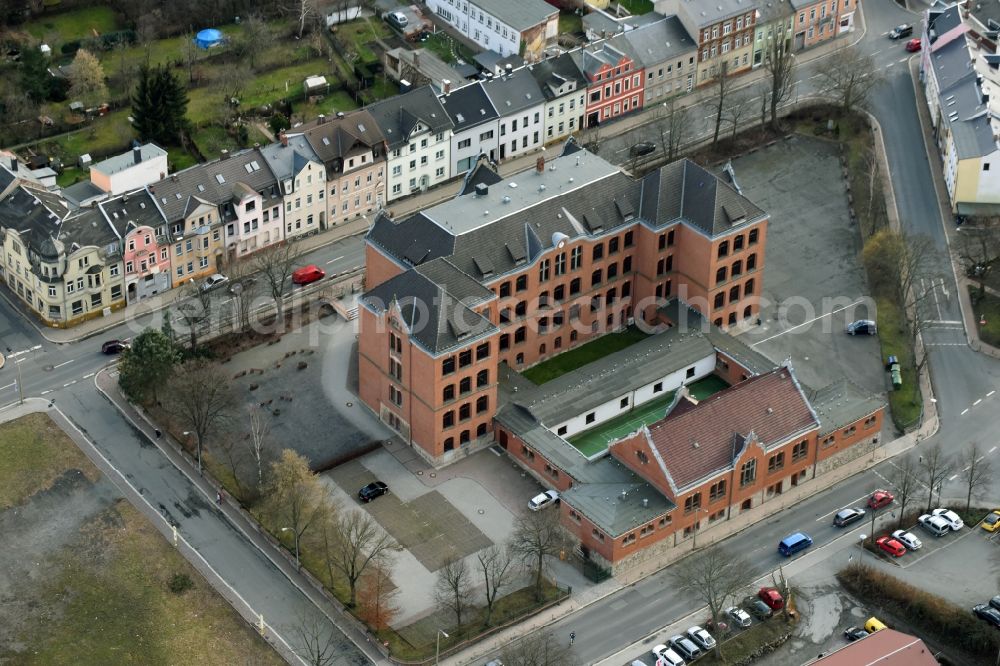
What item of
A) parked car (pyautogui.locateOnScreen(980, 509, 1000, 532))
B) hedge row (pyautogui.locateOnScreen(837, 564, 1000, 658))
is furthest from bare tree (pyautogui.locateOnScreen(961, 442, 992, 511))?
hedge row (pyautogui.locateOnScreen(837, 564, 1000, 658))

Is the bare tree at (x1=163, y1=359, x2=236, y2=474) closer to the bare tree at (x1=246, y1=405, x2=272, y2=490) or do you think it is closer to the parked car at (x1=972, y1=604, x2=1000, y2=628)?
the bare tree at (x1=246, y1=405, x2=272, y2=490)

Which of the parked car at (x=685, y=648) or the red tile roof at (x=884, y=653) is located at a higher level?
the red tile roof at (x=884, y=653)

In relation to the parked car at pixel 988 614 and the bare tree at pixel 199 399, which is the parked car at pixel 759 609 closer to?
the parked car at pixel 988 614

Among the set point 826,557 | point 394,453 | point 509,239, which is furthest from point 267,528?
point 826,557

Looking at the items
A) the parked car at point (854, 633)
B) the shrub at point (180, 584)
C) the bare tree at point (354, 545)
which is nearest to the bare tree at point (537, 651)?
the bare tree at point (354, 545)

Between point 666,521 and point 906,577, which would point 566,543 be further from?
point 906,577

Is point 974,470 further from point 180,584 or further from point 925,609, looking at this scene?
point 180,584
